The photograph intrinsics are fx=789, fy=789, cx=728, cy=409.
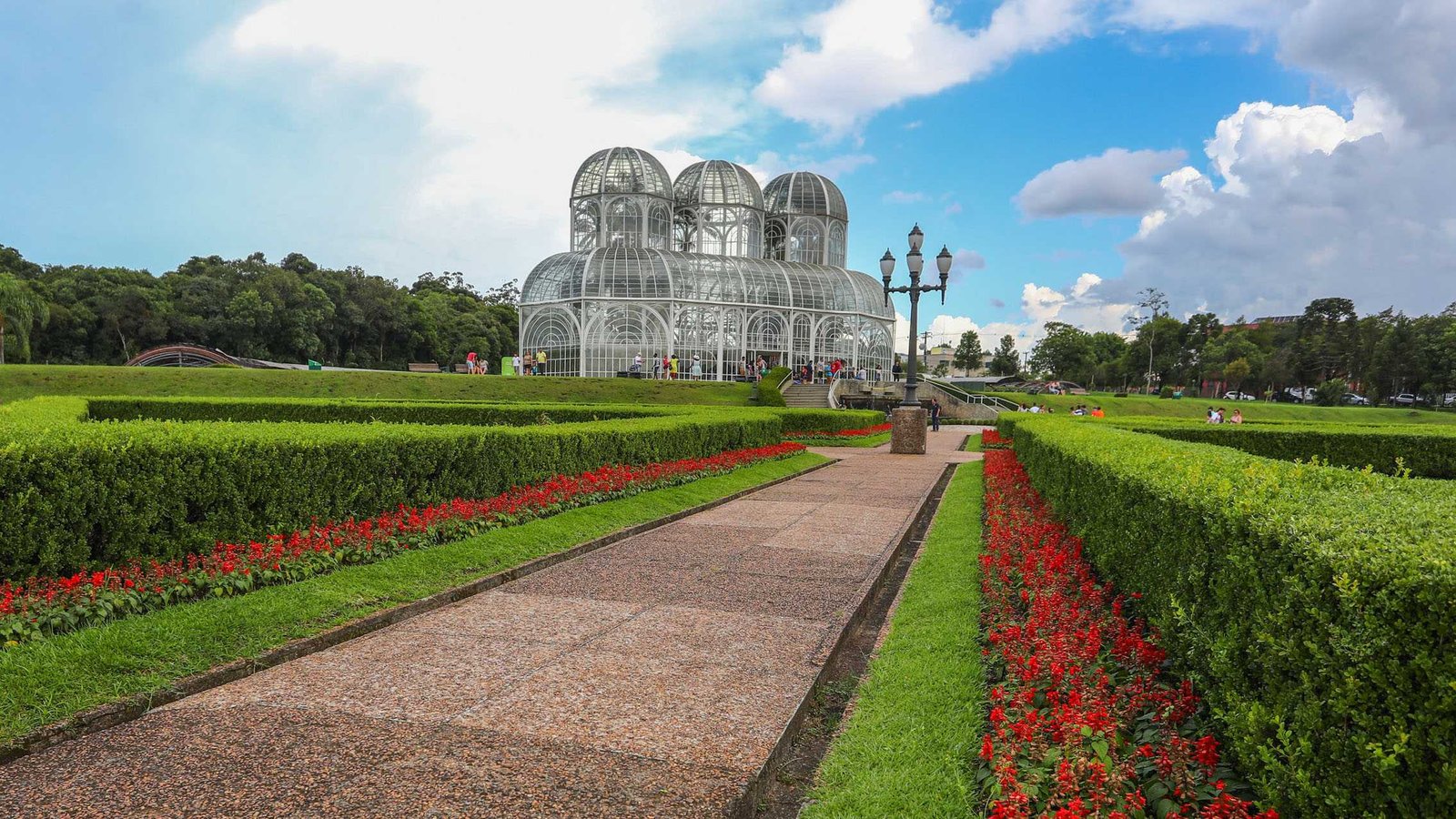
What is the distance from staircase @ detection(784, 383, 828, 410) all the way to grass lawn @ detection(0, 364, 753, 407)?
320 cm

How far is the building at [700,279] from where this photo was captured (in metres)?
37.2


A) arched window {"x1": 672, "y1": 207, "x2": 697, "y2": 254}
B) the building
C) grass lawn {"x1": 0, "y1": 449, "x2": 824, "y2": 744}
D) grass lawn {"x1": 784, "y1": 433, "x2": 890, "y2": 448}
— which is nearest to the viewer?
grass lawn {"x1": 0, "y1": 449, "x2": 824, "y2": 744}

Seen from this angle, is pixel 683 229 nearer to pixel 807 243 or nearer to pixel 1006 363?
pixel 807 243

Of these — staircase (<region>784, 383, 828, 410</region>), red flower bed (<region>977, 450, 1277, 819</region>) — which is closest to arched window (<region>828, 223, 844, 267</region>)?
staircase (<region>784, 383, 828, 410</region>)

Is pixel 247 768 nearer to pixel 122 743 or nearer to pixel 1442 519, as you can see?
pixel 122 743

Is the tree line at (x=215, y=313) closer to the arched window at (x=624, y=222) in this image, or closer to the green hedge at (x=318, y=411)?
the arched window at (x=624, y=222)

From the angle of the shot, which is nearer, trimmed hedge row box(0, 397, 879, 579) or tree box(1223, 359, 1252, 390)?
trimmed hedge row box(0, 397, 879, 579)

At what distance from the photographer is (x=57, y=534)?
480 centimetres

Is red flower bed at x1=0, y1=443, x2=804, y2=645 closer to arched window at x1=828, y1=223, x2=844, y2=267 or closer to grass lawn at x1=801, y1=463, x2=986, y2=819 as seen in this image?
grass lawn at x1=801, y1=463, x2=986, y2=819

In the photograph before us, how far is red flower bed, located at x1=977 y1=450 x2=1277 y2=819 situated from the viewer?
2.69 meters

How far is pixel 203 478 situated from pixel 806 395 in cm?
3003

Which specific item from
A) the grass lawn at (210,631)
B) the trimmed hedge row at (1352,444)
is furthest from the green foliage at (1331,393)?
the grass lawn at (210,631)

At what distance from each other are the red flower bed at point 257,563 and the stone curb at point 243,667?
1074 mm

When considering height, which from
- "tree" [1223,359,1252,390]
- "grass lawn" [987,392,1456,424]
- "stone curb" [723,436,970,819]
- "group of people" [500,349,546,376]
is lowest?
"stone curb" [723,436,970,819]
